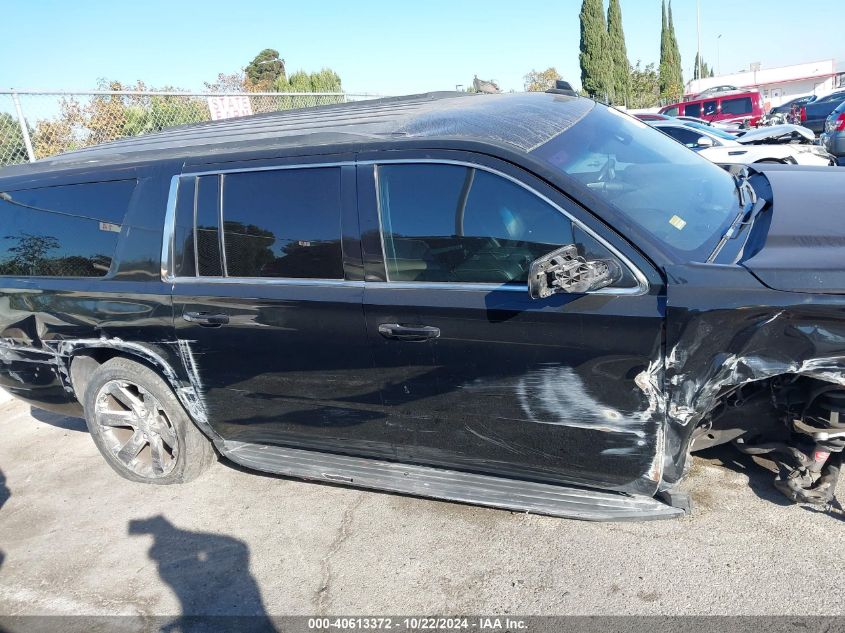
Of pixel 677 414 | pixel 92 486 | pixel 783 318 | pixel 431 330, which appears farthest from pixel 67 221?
pixel 783 318

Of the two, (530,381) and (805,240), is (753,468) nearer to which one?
(805,240)

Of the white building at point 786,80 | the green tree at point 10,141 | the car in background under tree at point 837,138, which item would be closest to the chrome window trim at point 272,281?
the green tree at point 10,141

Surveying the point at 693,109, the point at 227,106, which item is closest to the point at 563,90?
the point at 227,106

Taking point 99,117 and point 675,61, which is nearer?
point 99,117

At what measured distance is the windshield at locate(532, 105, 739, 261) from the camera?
8.79 feet

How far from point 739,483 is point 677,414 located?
99 centimetres

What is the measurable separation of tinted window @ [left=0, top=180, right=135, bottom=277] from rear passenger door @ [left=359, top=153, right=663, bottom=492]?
1597 mm

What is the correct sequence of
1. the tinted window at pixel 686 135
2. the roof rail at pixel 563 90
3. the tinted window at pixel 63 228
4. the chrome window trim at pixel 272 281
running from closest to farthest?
the chrome window trim at pixel 272 281
the tinted window at pixel 63 228
the roof rail at pixel 563 90
the tinted window at pixel 686 135

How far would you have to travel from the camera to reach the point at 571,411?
8.82 feet

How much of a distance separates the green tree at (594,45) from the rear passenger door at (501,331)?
42360 mm

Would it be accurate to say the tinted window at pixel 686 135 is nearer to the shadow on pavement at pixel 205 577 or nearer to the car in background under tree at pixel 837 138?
the car in background under tree at pixel 837 138

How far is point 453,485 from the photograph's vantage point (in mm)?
3066

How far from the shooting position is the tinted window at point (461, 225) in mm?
2646

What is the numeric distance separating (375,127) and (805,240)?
1905 mm
